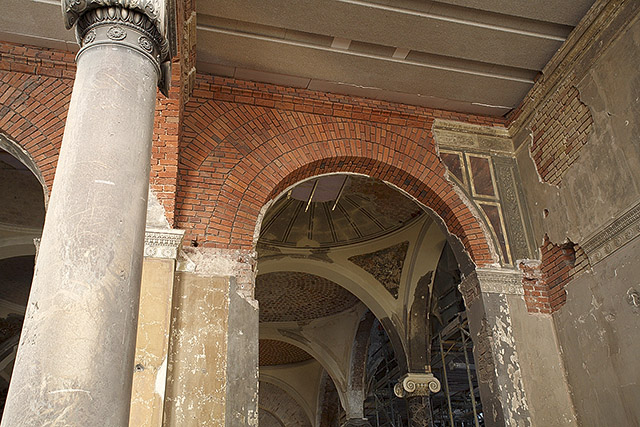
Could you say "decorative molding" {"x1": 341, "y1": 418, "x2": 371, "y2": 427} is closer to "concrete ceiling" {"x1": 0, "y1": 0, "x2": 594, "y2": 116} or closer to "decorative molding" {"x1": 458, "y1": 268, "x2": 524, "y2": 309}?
"decorative molding" {"x1": 458, "y1": 268, "x2": 524, "y2": 309}

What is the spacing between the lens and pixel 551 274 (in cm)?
579

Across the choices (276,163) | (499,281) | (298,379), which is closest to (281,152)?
(276,163)

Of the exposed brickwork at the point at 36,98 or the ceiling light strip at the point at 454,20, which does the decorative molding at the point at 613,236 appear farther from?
the exposed brickwork at the point at 36,98

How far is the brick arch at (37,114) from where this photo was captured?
502 cm

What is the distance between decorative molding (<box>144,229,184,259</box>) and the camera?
468cm

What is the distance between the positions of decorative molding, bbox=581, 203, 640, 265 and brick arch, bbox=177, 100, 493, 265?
1049 mm

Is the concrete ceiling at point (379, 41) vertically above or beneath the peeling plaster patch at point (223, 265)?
above

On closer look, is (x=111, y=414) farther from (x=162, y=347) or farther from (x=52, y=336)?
(x=162, y=347)

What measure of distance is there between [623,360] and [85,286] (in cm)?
437

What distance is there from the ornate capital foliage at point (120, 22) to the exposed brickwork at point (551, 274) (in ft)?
13.9

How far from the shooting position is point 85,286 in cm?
244

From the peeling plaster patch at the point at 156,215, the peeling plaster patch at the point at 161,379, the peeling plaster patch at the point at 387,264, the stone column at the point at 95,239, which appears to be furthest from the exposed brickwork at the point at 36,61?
the peeling plaster patch at the point at 387,264

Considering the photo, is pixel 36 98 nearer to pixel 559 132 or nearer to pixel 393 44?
pixel 393 44

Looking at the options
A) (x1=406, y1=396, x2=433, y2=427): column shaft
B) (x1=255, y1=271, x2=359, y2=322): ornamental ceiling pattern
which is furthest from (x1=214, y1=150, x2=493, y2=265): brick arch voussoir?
(x1=255, y1=271, x2=359, y2=322): ornamental ceiling pattern
